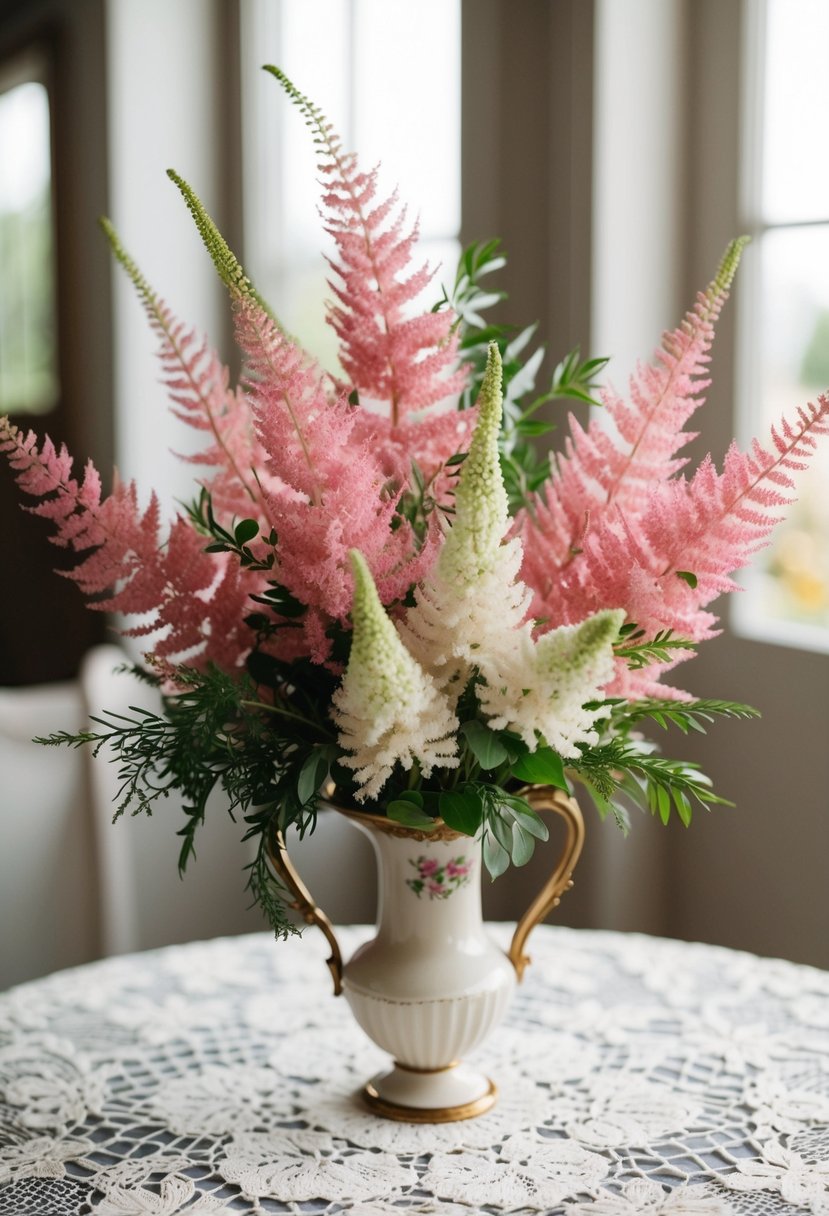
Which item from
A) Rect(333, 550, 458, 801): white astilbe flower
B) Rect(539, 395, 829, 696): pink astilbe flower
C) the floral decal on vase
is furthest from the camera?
the floral decal on vase

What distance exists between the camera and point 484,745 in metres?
0.85

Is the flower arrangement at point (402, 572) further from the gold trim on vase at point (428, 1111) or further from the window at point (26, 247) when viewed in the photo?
the window at point (26, 247)

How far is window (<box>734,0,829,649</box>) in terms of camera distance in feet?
5.74

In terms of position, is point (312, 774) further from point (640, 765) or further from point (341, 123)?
point (341, 123)

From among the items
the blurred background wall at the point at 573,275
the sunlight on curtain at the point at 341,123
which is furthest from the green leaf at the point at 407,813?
the sunlight on curtain at the point at 341,123

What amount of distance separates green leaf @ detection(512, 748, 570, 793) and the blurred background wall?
907 millimetres

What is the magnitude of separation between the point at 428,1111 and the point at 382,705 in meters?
0.40

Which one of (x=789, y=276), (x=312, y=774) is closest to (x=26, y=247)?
(x=789, y=276)

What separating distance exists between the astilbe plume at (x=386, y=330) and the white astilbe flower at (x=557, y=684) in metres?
0.21

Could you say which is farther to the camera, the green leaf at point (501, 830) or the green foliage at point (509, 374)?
the green foliage at point (509, 374)

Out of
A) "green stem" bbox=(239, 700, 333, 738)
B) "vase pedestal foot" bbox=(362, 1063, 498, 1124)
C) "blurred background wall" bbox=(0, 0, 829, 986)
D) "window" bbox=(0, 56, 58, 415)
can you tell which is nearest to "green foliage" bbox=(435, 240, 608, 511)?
"green stem" bbox=(239, 700, 333, 738)

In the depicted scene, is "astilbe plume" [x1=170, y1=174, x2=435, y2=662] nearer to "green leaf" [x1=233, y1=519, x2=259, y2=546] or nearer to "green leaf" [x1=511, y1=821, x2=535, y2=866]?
"green leaf" [x1=233, y1=519, x2=259, y2=546]

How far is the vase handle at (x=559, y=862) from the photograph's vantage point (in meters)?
1.00

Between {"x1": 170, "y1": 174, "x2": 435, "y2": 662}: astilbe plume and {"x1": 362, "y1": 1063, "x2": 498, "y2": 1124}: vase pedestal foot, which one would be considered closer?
{"x1": 170, "y1": 174, "x2": 435, "y2": 662}: astilbe plume
